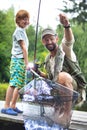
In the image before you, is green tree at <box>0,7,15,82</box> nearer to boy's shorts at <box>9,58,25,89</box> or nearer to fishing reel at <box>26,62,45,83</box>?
boy's shorts at <box>9,58,25,89</box>

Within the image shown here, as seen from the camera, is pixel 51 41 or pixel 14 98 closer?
pixel 51 41

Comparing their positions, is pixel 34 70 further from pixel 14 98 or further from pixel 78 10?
pixel 78 10

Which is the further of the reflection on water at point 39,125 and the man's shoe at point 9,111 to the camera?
the man's shoe at point 9,111

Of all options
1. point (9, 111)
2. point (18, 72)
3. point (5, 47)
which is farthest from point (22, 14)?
point (5, 47)

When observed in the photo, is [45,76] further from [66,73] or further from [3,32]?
[3,32]

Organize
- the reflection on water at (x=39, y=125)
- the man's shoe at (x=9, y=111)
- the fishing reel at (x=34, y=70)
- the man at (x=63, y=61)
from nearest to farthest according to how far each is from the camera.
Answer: the reflection on water at (x=39, y=125) < the man at (x=63, y=61) < the fishing reel at (x=34, y=70) < the man's shoe at (x=9, y=111)

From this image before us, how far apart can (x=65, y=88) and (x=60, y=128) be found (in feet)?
0.87

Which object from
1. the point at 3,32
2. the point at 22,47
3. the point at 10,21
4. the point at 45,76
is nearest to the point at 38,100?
the point at 45,76

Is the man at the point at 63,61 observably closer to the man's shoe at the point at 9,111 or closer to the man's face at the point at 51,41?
the man's face at the point at 51,41

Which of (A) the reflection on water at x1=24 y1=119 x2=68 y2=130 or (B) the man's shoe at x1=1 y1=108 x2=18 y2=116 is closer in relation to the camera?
(A) the reflection on water at x1=24 y1=119 x2=68 y2=130

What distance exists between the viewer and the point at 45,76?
126 inches

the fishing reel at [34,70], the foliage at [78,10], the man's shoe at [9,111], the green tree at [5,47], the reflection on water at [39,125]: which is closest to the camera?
the reflection on water at [39,125]

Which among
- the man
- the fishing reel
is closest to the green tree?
the fishing reel

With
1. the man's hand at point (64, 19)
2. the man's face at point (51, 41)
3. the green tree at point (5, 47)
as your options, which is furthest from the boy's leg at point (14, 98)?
the green tree at point (5, 47)
